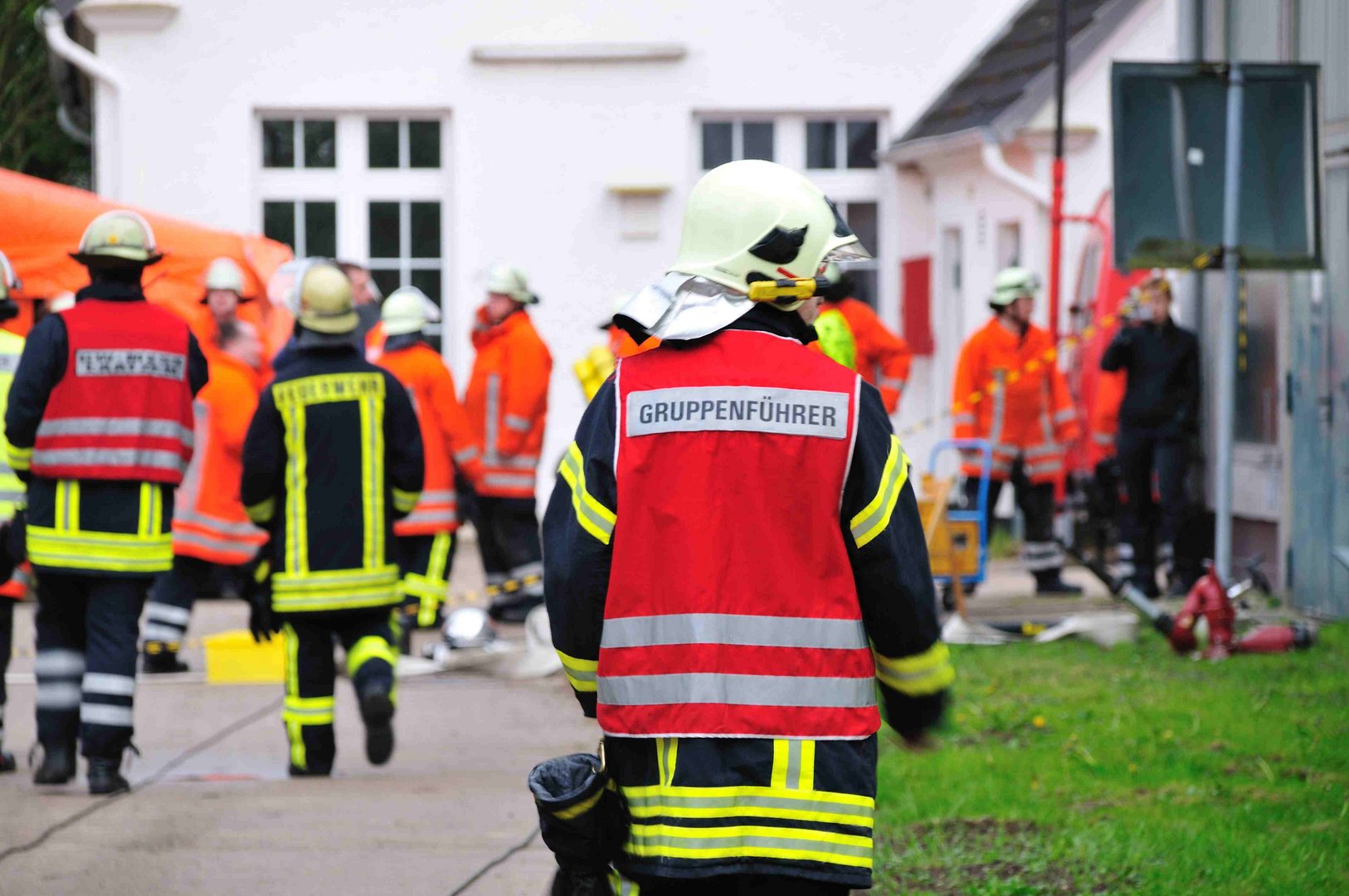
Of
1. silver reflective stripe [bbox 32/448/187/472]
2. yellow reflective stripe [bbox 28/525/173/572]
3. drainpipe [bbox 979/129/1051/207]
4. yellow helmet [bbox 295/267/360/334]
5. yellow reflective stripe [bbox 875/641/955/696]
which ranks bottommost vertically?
yellow reflective stripe [bbox 28/525/173/572]

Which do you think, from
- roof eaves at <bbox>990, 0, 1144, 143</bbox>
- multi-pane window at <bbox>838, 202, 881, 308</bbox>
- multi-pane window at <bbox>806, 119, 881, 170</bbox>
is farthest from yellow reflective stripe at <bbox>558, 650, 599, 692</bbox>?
multi-pane window at <bbox>806, 119, 881, 170</bbox>

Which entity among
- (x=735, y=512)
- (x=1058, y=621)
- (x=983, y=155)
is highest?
(x=983, y=155)

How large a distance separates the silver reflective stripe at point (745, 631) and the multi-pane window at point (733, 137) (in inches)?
572

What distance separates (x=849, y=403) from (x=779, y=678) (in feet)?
1.55

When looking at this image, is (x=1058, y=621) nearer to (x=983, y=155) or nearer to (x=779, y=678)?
(x=983, y=155)

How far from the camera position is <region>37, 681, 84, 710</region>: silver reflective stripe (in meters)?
6.95

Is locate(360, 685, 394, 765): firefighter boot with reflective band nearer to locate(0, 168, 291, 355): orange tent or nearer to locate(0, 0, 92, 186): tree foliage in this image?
locate(0, 168, 291, 355): orange tent

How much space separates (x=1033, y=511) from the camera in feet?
38.9

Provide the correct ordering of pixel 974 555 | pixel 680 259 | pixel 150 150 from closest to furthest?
pixel 680 259 → pixel 974 555 → pixel 150 150

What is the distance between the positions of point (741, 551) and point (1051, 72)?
1291 centimetres

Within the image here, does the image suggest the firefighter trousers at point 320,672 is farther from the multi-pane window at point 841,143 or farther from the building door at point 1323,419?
the multi-pane window at point 841,143

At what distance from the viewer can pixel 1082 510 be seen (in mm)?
14039

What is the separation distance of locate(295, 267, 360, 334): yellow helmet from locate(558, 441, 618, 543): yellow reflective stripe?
401 cm

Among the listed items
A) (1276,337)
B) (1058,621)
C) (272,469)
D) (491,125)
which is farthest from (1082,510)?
(272,469)
